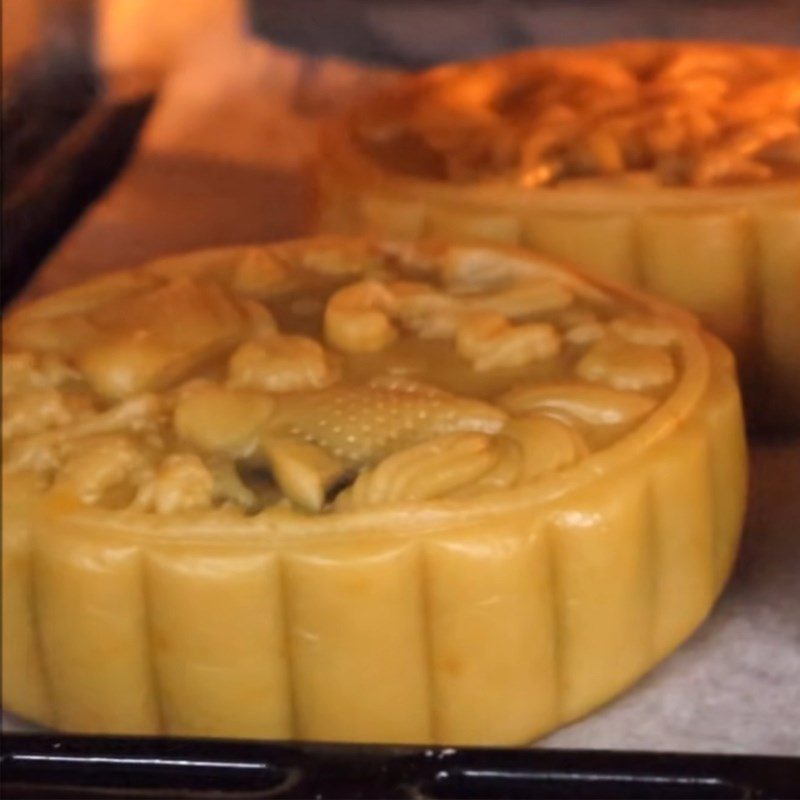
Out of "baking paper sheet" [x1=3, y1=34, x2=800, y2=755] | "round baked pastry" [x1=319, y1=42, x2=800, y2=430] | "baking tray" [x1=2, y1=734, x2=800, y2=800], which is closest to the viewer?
"baking tray" [x1=2, y1=734, x2=800, y2=800]

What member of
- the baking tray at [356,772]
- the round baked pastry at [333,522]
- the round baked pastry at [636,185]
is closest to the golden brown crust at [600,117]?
the round baked pastry at [636,185]

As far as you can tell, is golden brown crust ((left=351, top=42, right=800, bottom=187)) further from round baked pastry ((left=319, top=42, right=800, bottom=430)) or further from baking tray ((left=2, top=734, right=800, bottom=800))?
baking tray ((left=2, top=734, right=800, bottom=800))

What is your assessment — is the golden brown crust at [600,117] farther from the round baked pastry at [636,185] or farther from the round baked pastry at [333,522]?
the round baked pastry at [333,522]

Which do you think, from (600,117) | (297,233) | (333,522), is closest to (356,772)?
(333,522)

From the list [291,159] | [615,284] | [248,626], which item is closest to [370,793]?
[248,626]

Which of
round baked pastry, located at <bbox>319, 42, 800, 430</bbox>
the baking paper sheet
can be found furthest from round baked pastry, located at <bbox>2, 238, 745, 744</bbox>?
round baked pastry, located at <bbox>319, 42, 800, 430</bbox>

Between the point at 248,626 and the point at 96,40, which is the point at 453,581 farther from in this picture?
the point at 96,40

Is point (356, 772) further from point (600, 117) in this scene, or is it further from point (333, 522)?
point (600, 117)
